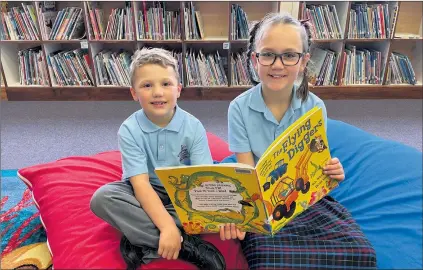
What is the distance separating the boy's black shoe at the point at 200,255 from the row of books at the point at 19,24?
2.54m

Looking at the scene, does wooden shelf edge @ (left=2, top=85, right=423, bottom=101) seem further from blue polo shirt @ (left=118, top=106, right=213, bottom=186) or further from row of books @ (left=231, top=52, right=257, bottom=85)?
blue polo shirt @ (left=118, top=106, right=213, bottom=186)

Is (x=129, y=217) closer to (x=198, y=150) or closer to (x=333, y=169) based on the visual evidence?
(x=198, y=150)

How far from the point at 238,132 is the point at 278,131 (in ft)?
0.42

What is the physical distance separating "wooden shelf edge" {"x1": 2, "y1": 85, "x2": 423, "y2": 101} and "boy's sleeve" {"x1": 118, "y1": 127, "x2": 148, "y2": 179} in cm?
195

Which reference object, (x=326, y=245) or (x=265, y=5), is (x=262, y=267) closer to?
(x=326, y=245)

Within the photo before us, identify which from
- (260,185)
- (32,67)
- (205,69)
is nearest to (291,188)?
(260,185)

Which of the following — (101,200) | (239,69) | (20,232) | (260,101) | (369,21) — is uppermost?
(369,21)

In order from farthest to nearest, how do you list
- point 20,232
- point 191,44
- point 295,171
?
point 191,44 → point 20,232 → point 295,171

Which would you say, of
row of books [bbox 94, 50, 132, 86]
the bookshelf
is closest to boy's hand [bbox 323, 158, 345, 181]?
the bookshelf

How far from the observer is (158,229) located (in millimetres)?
967

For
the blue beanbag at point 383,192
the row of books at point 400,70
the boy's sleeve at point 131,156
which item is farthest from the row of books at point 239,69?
the boy's sleeve at point 131,156

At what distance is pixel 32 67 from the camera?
2.93 meters

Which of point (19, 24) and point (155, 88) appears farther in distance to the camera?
point (19, 24)

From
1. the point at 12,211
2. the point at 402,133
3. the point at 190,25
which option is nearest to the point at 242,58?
the point at 190,25
